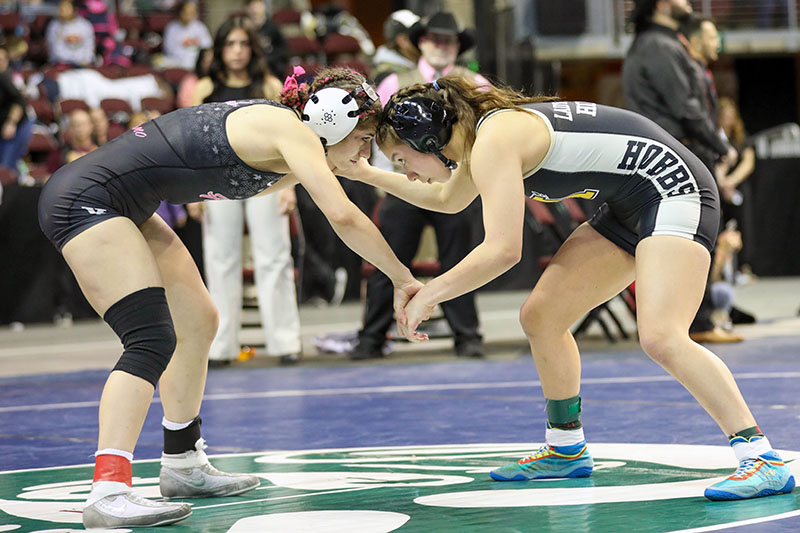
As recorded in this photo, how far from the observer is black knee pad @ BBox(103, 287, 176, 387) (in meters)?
3.25

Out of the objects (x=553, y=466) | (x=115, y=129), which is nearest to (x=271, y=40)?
(x=115, y=129)

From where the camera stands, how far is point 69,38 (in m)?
13.5

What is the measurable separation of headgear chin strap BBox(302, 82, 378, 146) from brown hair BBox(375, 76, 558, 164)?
12 cm

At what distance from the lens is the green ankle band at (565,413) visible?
3781mm

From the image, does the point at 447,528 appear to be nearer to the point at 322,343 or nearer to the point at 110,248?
the point at 110,248

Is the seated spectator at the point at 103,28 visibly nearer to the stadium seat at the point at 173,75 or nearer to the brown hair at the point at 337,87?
the stadium seat at the point at 173,75

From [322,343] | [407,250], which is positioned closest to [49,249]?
[322,343]

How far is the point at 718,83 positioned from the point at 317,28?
7092 millimetres

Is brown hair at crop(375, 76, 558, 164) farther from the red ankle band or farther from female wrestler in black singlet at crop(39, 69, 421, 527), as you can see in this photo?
the red ankle band

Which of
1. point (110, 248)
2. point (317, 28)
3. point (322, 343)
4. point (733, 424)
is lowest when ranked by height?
point (322, 343)

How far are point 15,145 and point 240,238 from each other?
5.42 meters

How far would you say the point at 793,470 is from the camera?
11.7 feet

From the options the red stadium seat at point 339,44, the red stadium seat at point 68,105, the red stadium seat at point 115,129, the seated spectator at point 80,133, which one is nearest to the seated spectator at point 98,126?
the seated spectator at point 80,133

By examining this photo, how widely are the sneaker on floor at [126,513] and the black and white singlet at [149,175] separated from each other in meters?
0.73
